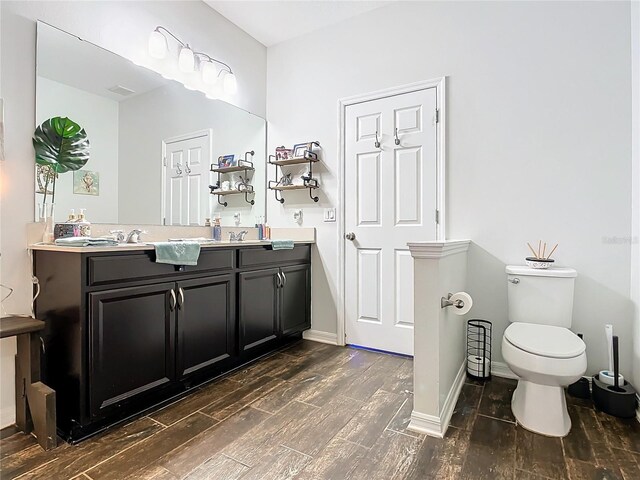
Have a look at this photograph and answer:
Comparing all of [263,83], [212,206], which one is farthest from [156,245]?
[263,83]

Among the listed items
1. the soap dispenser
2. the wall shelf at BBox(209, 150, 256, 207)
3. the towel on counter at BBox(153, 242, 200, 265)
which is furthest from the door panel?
the soap dispenser

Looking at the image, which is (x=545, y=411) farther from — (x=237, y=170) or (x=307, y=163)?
(x=237, y=170)

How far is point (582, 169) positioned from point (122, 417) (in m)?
2.93

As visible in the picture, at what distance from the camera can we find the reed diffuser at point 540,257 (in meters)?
2.08

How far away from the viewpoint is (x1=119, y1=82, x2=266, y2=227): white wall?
223 cm

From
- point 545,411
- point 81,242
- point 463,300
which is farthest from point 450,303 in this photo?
point 81,242

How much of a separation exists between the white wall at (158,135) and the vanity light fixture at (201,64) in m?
0.13

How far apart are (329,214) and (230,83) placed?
1.38 metres

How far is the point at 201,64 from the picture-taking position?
8.89 feet

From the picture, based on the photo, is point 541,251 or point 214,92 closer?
point 541,251

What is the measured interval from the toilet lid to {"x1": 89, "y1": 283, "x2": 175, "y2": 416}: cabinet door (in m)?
1.80

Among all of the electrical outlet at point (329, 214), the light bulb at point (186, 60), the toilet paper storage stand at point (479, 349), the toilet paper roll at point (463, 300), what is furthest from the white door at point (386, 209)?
the light bulb at point (186, 60)

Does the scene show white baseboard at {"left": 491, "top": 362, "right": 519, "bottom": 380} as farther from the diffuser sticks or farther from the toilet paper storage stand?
the diffuser sticks

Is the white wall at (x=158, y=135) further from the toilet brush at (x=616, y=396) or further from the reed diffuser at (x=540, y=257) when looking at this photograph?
the toilet brush at (x=616, y=396)
